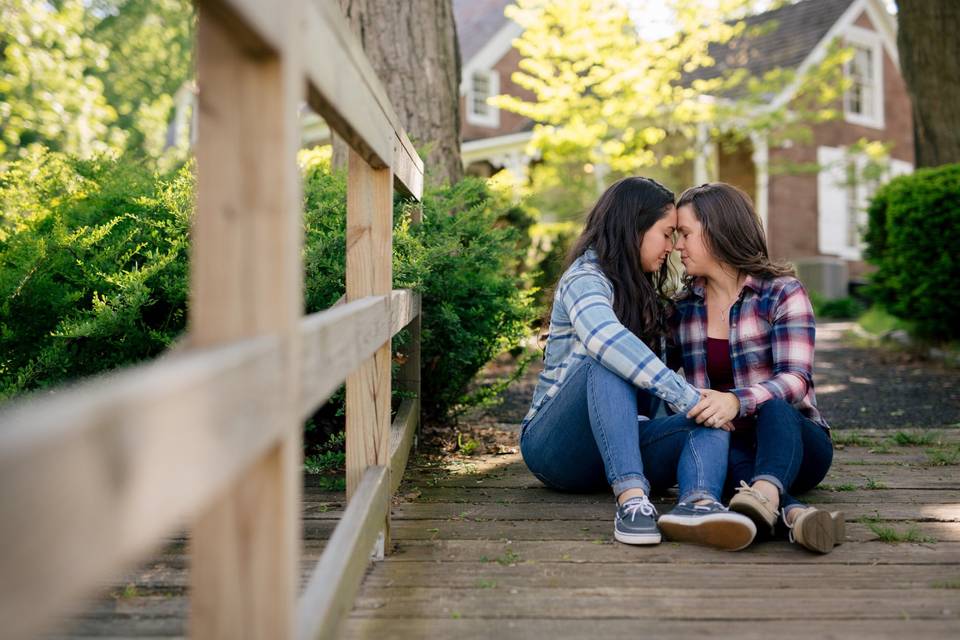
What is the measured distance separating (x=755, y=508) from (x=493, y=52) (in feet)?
53.8

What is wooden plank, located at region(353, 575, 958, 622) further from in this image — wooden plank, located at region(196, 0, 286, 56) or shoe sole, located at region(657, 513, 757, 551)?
wooden plank, located at region(196, 0, 286, 56)

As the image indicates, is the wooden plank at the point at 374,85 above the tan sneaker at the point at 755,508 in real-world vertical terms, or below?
above

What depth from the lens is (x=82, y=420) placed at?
0.70m

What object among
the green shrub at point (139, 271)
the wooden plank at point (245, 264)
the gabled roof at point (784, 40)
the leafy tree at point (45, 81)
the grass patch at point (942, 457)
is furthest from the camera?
the gabled roof at point (784, 40)

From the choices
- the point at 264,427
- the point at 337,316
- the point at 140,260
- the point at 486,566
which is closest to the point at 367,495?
the point at 486,566

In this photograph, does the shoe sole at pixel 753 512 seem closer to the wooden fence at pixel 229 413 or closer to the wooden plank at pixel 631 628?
the wooden plank at pixel 631 628

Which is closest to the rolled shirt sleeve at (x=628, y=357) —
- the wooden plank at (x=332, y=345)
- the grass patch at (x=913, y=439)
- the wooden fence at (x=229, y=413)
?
the wooden plank at (x=332, y=345)

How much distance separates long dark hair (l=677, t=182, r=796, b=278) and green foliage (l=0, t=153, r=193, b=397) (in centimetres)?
176

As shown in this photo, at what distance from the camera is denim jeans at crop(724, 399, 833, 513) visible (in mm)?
2789

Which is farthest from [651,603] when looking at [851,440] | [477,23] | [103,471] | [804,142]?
[477,23]

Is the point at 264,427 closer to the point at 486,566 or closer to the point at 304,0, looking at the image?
the point at 304,0

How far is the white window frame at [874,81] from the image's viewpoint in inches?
677

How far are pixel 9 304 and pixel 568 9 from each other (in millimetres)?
9560

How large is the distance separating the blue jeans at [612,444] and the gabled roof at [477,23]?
15.3m
